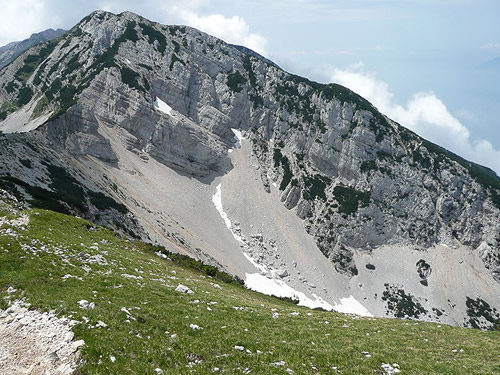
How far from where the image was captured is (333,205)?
136 meters

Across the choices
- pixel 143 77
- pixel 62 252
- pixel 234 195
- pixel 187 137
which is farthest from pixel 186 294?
pixel 143 77

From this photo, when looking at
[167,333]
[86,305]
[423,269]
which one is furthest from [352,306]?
[86,305]

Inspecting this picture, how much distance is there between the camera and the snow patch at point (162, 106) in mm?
133875

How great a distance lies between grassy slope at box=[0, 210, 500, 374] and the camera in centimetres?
1205

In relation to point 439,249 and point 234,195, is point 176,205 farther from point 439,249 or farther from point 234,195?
point 439,249

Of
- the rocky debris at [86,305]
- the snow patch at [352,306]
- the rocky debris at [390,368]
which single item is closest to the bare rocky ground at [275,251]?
the snow patch at [352,306]

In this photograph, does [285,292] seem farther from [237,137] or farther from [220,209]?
[237,137]

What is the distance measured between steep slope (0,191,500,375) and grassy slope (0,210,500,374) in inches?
1.8

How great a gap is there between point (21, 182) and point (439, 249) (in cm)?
13608

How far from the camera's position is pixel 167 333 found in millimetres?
14023

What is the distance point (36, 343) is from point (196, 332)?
5869mm

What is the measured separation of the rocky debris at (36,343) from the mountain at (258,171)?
193 feet

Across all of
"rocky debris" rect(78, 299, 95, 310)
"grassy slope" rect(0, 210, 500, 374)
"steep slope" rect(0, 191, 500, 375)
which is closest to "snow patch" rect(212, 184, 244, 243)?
"grassy slope" rect(0, 210, 500, 374)

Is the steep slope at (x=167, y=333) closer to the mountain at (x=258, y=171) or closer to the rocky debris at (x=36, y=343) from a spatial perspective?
the rocky debris at (x=36, y=343)
